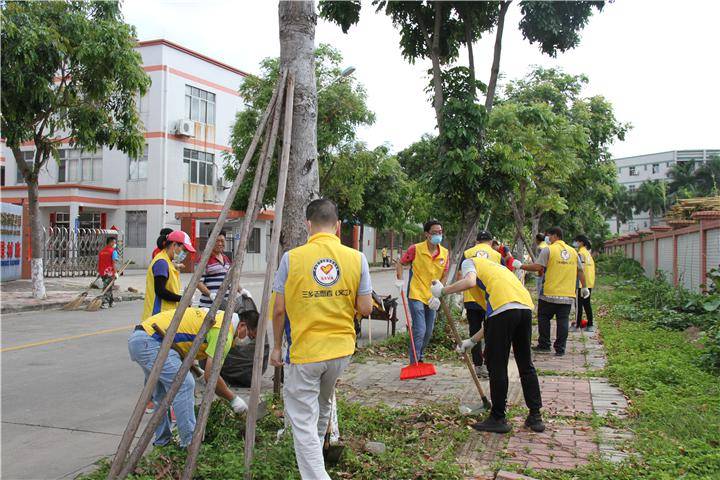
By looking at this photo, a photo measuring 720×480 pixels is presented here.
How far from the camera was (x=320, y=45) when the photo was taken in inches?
763

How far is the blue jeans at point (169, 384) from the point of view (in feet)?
13.3

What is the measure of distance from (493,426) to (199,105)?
27.7 meters

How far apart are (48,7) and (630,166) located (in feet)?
286

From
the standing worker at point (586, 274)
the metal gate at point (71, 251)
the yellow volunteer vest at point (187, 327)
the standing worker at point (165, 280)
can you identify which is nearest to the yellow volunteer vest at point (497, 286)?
the yellow volunteer vest at point (187, 327)

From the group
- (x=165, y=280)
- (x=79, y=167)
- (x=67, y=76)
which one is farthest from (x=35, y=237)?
(x=79, y=167)

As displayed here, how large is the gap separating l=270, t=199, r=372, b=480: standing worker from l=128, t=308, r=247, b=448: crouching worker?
796mm

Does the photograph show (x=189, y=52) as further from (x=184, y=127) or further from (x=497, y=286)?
(x=497, y=286)

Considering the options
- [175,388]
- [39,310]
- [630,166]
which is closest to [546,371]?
[175,388]

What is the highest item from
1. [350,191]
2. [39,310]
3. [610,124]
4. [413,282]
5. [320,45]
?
[320,45]

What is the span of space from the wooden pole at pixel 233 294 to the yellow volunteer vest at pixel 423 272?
3.27m

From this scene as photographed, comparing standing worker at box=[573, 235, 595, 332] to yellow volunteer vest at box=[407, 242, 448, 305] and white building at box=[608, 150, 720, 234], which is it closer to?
yellow volunteer vest at box=[407, 242, 448, 305]

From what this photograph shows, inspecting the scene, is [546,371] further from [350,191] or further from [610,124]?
[350,191]

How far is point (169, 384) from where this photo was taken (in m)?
4.21

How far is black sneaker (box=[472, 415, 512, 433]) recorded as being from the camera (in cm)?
487
